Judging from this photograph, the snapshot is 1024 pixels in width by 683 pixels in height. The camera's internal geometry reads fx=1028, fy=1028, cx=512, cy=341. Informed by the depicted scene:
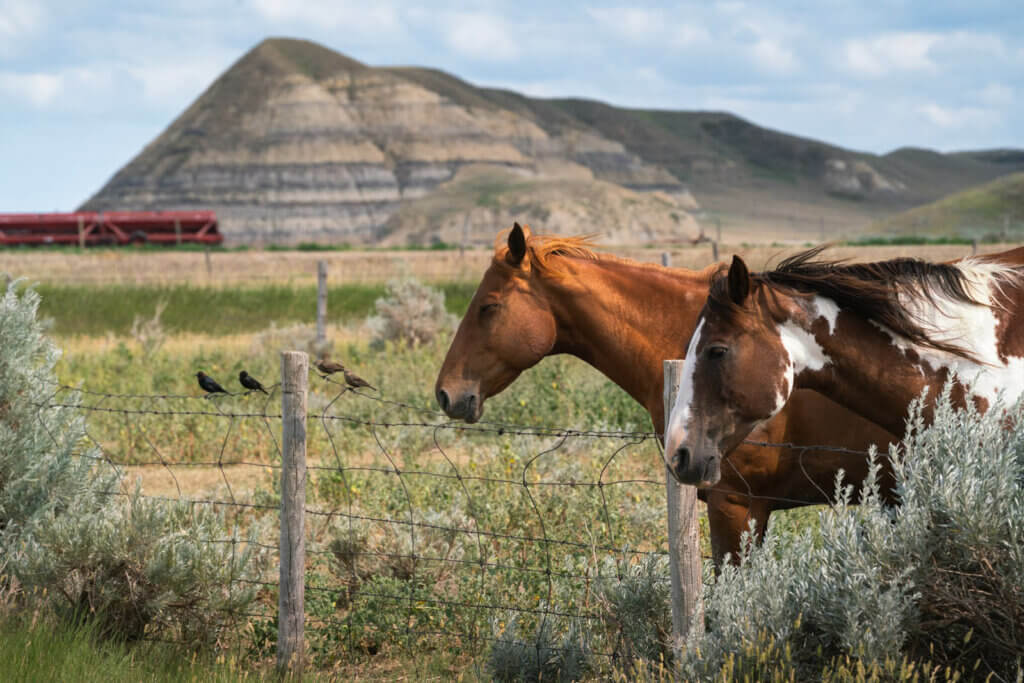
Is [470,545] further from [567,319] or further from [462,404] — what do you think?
[567,319]

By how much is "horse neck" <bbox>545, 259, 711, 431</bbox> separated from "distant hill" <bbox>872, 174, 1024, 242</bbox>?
87.5 m

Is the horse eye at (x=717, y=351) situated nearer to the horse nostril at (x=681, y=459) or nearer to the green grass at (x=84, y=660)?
the horse nostril at (x=681, y=459)

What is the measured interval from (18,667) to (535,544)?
270cm

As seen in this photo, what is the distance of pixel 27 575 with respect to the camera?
16.7 ft

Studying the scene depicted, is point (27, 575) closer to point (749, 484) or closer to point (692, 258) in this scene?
point (749, 484)

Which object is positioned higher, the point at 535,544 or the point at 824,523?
the point at 824,523

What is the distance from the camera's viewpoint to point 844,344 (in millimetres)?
3746

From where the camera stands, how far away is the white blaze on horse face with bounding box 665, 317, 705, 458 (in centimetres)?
350

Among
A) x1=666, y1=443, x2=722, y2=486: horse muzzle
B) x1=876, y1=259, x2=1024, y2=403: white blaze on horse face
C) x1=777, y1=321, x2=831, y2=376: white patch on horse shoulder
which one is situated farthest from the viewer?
x1=876, y1=259, x2=1024, y2=403: white blaze on horse face

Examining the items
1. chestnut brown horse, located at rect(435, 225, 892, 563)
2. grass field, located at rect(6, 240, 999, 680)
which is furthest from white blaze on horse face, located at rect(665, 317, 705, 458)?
chestnut brown horse, located at rect(435, 225, 892, 563)

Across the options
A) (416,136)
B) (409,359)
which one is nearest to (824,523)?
(409,359)

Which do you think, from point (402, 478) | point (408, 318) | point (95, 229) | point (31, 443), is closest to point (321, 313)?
point (408, 318)

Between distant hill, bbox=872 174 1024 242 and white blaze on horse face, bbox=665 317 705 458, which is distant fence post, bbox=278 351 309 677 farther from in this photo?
distant hill, bbox=872 174 1024 242

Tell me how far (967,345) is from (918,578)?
1.05 m
